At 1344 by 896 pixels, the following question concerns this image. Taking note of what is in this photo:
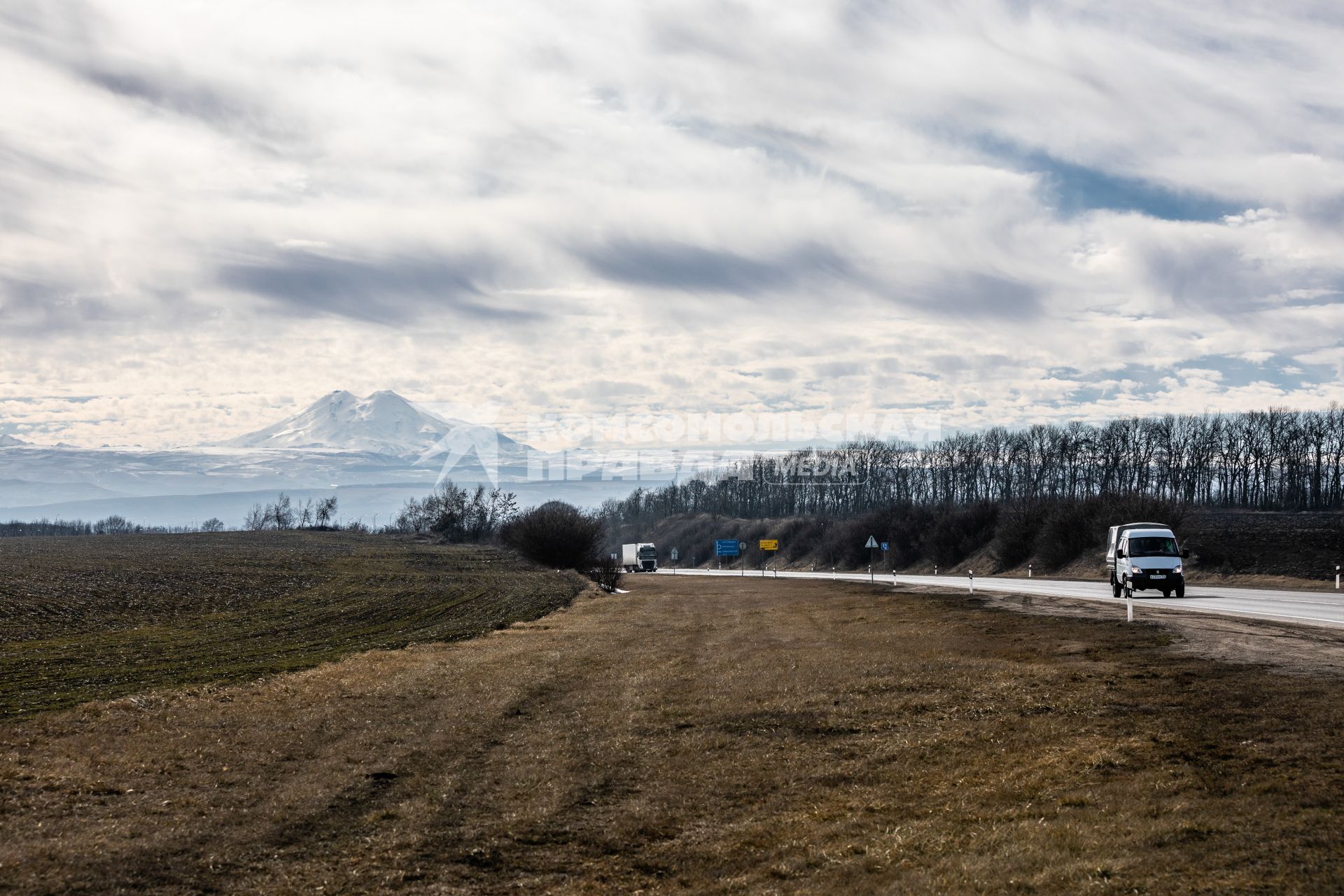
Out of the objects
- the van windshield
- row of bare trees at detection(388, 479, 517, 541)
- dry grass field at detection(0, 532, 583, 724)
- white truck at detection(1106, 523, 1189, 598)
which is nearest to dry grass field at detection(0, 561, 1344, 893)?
dry grass field at detection(0, 532, 583, 724)

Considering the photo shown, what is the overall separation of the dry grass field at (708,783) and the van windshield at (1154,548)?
18.8 meters

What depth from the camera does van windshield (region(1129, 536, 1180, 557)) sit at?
136 ft

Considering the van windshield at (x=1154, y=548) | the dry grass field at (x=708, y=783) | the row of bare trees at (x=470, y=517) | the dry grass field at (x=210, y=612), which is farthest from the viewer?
the row of bare trees at (x=470, y=517)

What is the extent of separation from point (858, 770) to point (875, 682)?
716 cm

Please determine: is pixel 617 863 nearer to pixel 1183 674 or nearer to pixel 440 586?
pixel 1183 674

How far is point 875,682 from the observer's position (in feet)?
71.3

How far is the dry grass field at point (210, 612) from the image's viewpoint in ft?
82.7

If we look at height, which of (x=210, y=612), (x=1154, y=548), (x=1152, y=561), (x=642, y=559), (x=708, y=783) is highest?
(x=1154, y=548)

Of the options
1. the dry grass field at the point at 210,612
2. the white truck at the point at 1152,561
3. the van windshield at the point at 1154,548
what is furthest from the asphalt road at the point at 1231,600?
the dry grass field at the point at 210,612

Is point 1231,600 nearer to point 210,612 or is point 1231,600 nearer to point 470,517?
point 210,612

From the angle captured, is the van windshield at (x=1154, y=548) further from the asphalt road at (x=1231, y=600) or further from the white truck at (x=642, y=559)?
the white truck at (x=642, y=559)

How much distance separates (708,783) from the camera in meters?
14.5

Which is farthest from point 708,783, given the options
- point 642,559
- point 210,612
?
point 642,559

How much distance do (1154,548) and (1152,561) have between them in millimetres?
771
